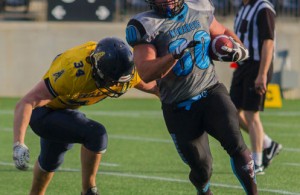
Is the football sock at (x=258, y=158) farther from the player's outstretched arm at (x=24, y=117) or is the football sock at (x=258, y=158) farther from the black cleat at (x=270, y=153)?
the player's outstretched arm at (x=24, y=117)

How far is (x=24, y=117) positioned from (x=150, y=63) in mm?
956

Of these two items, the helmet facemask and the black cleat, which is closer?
the helmet facemask

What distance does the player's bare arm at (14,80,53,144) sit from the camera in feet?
20.7

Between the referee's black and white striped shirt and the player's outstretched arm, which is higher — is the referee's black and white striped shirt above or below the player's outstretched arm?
below

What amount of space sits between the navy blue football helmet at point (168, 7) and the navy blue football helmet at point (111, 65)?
0.39 m

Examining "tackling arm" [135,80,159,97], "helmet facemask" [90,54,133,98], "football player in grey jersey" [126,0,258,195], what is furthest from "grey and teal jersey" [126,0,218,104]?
"helmet facemask" [90,54,133,98]

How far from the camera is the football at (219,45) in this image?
6.79 m

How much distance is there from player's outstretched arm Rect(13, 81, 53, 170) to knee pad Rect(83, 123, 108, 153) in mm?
436

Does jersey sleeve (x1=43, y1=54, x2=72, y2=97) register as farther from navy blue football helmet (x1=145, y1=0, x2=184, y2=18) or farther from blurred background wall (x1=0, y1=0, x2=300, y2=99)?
blurred background wall (x1=0, y1=0, x2=300, y2=99)

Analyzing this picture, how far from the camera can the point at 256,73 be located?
30.9 ft

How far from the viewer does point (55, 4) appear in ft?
57.8

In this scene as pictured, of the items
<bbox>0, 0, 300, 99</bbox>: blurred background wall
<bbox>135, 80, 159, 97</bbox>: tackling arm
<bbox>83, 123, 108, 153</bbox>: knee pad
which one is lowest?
<bbox>0, 0, 300, 99</bbox>: blurred background wall

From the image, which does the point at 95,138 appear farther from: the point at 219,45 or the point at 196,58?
the point at 219,45

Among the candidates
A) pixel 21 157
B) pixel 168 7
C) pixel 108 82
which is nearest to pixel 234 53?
pixel 168 7
